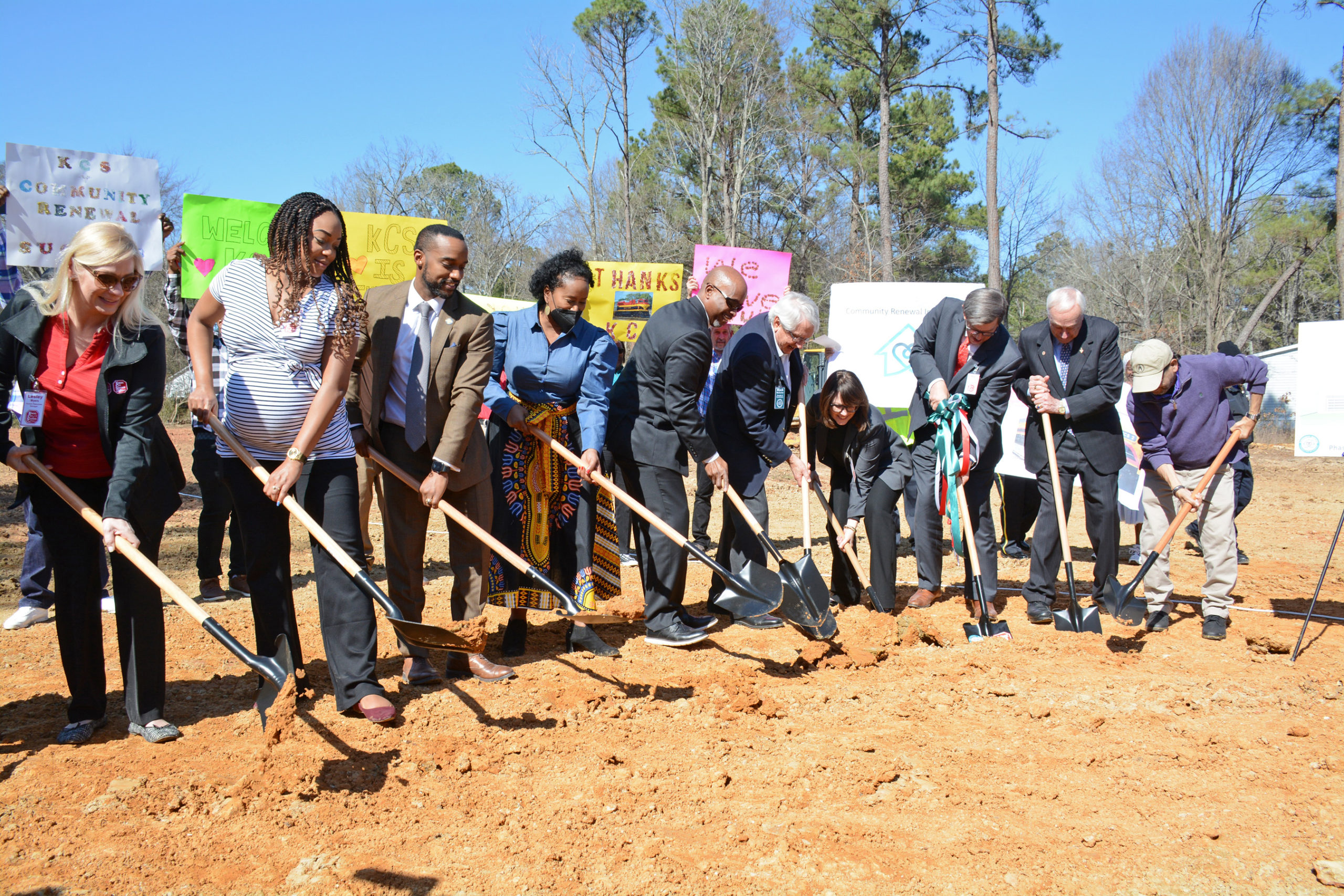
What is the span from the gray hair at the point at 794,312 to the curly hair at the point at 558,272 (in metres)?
1.07

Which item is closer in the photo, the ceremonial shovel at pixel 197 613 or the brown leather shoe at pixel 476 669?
the ceremonial shovel at pixel 197 613

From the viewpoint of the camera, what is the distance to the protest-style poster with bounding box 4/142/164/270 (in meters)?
6.71

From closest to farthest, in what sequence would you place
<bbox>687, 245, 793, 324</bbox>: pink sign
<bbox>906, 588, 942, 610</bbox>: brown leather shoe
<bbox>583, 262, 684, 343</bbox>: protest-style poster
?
<bbox>906, 588, 942, 610</bbox>: brown leather shoe → <bbox>687, 245, 793, 324</bbox>: pink sign → <bbox>583, 262, 684, 343</bbox>: protest-style poster

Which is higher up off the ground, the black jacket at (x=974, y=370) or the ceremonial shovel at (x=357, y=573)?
the black jacket at (x=974, y=370)

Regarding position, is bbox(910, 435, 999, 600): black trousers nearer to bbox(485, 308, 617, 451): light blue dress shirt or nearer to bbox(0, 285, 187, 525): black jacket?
bbox(485, 308, 617, 451): light blue dress shirt

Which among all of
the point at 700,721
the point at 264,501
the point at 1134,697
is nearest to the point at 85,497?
the point at 264,501

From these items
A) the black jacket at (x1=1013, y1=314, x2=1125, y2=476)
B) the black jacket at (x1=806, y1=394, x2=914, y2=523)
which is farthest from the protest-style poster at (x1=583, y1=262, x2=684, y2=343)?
the black jacket at (x1=1013, y1=314, x2=1125, y2=476)

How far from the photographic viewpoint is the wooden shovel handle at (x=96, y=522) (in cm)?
308

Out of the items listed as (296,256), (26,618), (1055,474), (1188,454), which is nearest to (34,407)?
(296,256)

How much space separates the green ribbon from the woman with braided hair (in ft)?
11.2

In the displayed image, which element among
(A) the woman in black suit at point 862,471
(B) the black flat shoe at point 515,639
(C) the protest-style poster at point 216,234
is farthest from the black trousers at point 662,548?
(C) the protest-style poster at point 216,234

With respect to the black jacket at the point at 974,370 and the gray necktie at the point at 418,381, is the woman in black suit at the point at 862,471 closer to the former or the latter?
the black jacket at the point at 974,370

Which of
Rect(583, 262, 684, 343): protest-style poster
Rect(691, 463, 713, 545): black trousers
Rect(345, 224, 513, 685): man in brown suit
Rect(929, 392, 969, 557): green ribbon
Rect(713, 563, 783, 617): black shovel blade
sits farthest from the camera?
Rect(583, 262, 684, 343): protest-style poster

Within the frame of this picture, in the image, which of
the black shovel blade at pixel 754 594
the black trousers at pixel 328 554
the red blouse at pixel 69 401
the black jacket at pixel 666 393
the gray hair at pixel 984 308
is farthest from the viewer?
the gray hair at pixel 984 308
